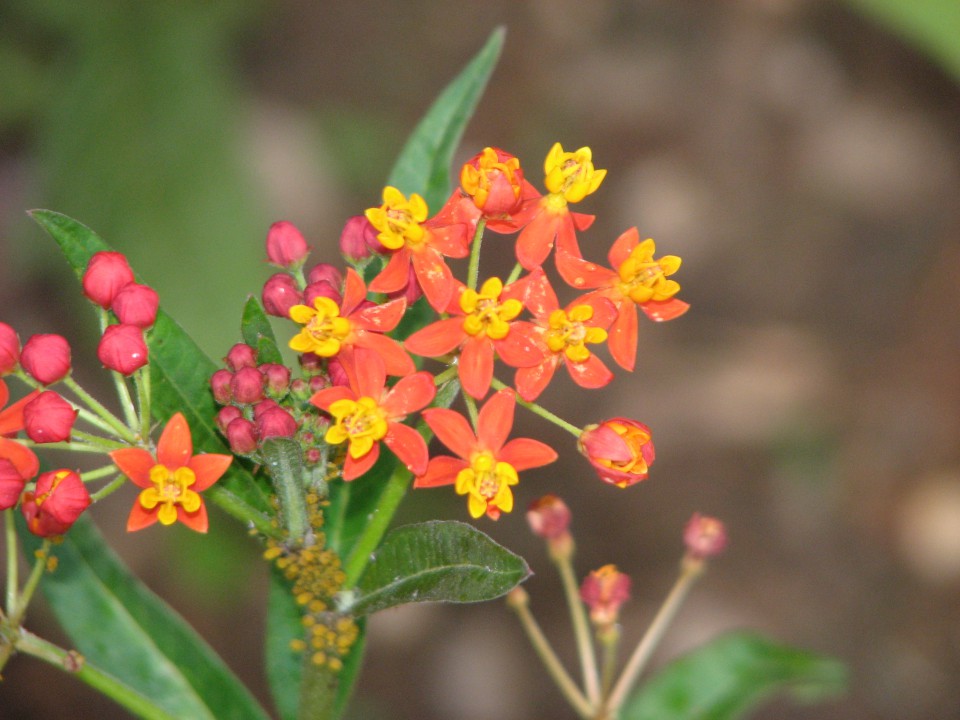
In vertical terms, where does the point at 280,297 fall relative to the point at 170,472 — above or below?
above

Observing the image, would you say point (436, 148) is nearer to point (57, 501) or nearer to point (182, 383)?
point (182, 383)

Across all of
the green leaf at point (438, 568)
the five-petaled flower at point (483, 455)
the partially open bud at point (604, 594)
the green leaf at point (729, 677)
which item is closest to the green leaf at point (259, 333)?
the five-petaled flower at point (483, 455)

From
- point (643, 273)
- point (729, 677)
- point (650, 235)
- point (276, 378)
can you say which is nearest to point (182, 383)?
point (276, 378)

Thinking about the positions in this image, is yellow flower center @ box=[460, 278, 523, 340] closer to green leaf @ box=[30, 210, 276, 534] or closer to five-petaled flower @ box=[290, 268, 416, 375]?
five-petaled flower @ box=[290, 268, 416, 375]

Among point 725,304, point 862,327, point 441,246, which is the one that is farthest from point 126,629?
point 862,327

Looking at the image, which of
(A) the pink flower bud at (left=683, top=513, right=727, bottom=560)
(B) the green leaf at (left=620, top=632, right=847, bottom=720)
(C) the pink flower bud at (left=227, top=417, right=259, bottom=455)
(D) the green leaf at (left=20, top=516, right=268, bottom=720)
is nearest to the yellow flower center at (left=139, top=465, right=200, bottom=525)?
(C) the pink flower bud at (left=227, top=417, right=259, bottom=455)
